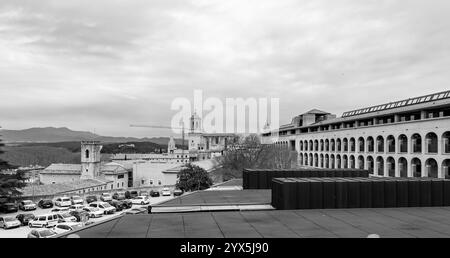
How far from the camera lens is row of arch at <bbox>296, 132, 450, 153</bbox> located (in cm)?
3978

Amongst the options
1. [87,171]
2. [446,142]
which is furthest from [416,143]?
[87,171]

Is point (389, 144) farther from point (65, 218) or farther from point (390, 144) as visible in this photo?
point (65, 218)

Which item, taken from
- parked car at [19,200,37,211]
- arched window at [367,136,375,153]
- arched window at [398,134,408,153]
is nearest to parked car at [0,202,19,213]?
parked car at [19,200,37,211]

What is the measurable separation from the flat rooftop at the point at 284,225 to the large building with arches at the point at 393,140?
26.8m

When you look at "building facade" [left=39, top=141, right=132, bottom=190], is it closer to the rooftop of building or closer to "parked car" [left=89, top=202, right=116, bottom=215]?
"parked car" [left=89, top=202, right=116, bottom=215]

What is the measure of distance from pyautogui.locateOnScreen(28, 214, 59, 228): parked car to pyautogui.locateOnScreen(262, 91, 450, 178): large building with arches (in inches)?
1523

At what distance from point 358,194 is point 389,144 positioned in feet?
115

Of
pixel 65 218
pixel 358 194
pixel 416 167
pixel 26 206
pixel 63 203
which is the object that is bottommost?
pixel 26 206

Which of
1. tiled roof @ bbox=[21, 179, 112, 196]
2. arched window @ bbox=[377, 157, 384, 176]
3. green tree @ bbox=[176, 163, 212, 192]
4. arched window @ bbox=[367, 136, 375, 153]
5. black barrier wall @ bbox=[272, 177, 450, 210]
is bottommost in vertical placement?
tiled roof @ bbox=[21, 179, 112, 196]

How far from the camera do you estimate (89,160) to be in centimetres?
10175

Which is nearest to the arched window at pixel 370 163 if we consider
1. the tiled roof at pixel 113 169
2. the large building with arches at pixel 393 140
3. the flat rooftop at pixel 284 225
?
the large building with arches at pixel 393 140

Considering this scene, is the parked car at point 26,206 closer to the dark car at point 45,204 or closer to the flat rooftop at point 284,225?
the dark car at point 45,204
